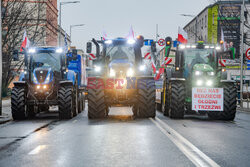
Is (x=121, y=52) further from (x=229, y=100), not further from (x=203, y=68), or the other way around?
(x=229, y=100)

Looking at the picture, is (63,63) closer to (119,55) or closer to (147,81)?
(119,55)

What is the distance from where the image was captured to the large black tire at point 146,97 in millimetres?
15383

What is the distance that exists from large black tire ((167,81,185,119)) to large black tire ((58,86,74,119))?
13.3 feet

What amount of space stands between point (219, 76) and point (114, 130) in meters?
6.91

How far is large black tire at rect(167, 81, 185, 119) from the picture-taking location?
15.5 metres

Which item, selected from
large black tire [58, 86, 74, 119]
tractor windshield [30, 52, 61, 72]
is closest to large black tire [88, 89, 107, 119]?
large black tire [58, 86, 74, 119]

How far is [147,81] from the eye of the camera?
51.0 ft

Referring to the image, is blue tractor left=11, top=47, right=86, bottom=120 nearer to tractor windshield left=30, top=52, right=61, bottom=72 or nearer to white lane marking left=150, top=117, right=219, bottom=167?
tractor windshield left=30, top=52, right=61, bottom=72

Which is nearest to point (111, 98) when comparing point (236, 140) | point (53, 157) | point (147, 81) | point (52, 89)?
point (147, 81)

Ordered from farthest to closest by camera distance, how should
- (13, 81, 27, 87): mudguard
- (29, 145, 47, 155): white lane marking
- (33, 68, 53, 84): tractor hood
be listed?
(33, 68, 53, 84): tractor hood < (13, 81, 27, 87): mudguard < (29, 145, 47, 155): white lane marking

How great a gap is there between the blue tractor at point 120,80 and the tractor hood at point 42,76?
199cm

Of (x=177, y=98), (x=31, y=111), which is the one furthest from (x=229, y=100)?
(x=31, y=111)

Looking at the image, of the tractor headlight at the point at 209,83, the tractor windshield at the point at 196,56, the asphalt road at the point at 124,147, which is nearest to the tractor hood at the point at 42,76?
the asphalt road at the point at 124,147

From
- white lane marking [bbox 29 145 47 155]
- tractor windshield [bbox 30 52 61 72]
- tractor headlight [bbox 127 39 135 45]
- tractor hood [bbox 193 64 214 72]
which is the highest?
tractor headlight [bbox 127 39 135 45]
